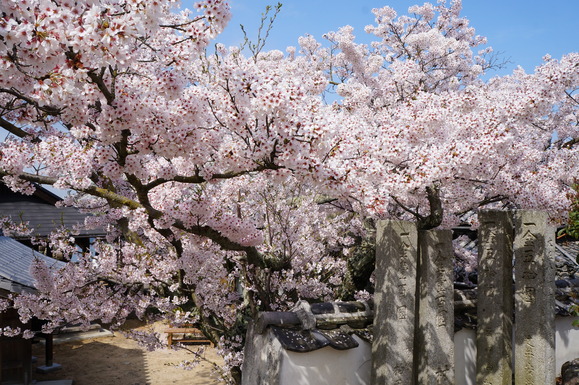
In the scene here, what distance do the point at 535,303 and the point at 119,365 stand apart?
11557 millimetres

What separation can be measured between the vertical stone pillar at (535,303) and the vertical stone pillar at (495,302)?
148 mm

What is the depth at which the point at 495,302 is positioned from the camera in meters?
6.93

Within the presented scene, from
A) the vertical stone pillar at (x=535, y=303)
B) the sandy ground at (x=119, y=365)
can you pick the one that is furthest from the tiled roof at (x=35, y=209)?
the vertical stone pillar at (x=535, y=303)

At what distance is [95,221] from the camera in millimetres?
9164

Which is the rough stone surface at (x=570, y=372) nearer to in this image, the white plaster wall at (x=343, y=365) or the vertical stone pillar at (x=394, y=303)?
the white plaster wall at (x=343, y=365)

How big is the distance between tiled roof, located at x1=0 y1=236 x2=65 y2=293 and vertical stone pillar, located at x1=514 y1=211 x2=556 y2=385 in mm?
7749

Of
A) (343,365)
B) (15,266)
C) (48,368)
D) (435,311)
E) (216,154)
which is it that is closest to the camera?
(216,154)

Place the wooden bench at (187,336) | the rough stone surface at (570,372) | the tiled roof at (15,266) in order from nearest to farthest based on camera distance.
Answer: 1. the rough stone surface at (570,372)
2. the tiled roof at (15,266)
3. the wooden bench at (187,336)

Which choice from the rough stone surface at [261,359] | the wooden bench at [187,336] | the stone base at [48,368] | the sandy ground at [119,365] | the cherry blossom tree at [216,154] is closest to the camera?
the cherry blossom tree at [216,154]

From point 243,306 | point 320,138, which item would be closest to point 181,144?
point 320,138

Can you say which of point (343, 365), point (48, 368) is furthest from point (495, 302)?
point (48, 368)

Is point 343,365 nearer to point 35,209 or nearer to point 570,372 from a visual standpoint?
point 570,372

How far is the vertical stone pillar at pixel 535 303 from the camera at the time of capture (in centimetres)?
668

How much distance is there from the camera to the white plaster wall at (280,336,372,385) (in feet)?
17.6
